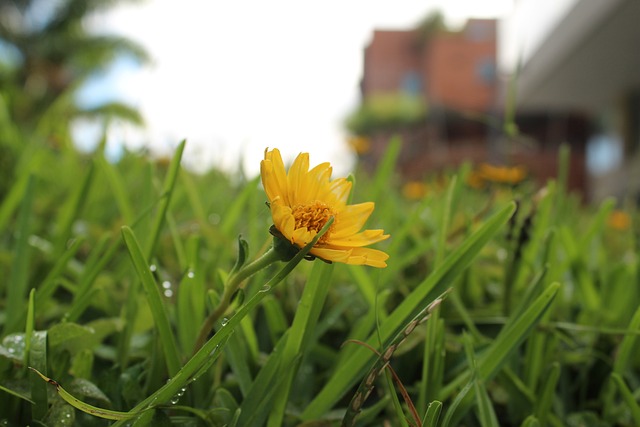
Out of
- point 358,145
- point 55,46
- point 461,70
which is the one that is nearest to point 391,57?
point 461,70

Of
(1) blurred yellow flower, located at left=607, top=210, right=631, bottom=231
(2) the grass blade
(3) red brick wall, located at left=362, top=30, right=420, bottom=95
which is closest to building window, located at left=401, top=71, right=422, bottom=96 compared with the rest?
(3) red brick wall, located at left=362, top=30, right=420, bottom=95

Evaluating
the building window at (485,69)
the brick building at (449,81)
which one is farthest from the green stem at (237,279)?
the building window at (485,69)

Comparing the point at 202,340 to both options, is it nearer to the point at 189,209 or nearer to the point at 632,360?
the point at 632,360

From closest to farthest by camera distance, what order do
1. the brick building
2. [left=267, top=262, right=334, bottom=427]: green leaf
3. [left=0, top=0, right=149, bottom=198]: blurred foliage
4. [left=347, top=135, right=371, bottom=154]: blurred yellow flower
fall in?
[left=267, top=262, right=334, bottom=427]: green leaf, [left=347, top=135, right=371, bottom=154]: blurred yellow flower, [left=0, top=0, right=149, bottom=198]: blurred foliage, the brick building

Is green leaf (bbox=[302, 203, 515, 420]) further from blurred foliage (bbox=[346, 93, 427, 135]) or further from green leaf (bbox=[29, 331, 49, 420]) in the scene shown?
blurred foliage (bbox=[346, 93, 427, 135])

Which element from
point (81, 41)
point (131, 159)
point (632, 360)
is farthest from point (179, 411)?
point (81, 41)

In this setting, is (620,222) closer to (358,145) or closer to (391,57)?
(358,145)

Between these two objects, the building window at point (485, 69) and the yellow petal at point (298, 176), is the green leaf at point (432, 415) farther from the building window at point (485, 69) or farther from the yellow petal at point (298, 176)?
the building window at point (485, 69)
